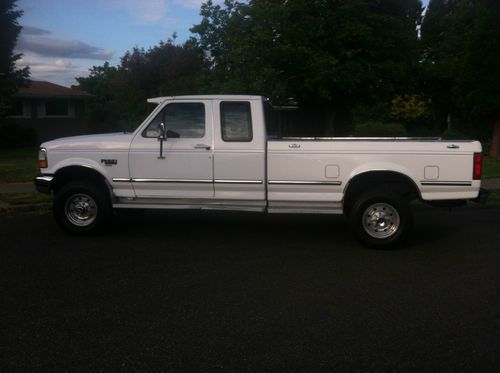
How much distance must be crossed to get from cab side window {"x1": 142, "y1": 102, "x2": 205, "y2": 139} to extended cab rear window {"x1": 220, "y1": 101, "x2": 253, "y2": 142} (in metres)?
0.30

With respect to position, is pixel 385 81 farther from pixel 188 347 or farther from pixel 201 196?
pixel 188 347

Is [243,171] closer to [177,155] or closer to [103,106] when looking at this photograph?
[177,155]

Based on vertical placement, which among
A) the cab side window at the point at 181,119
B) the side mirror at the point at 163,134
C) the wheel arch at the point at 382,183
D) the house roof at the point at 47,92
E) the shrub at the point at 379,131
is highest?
the house roof at the point at 47,92

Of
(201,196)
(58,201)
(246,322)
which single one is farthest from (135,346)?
(58,201)

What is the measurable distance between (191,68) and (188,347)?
90.1ft

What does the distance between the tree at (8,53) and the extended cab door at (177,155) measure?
1523 centimetres

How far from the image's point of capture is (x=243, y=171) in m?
7.80

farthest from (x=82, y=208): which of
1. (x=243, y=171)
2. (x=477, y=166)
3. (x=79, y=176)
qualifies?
(x=477, y=166)

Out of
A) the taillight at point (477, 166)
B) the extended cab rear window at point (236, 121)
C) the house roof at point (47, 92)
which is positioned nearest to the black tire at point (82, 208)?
the extended cab rear window at point (236, 121)

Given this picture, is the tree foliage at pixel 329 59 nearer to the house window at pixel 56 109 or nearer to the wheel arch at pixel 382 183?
the house window at pixel 56 109

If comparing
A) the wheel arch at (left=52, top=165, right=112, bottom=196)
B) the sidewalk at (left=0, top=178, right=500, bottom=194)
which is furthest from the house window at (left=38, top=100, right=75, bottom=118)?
the wheel arch at (left=52, top=165, right=112, bottom=196)

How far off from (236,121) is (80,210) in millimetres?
2508

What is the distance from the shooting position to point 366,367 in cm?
402

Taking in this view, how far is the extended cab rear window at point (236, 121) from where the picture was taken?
7922 mm
